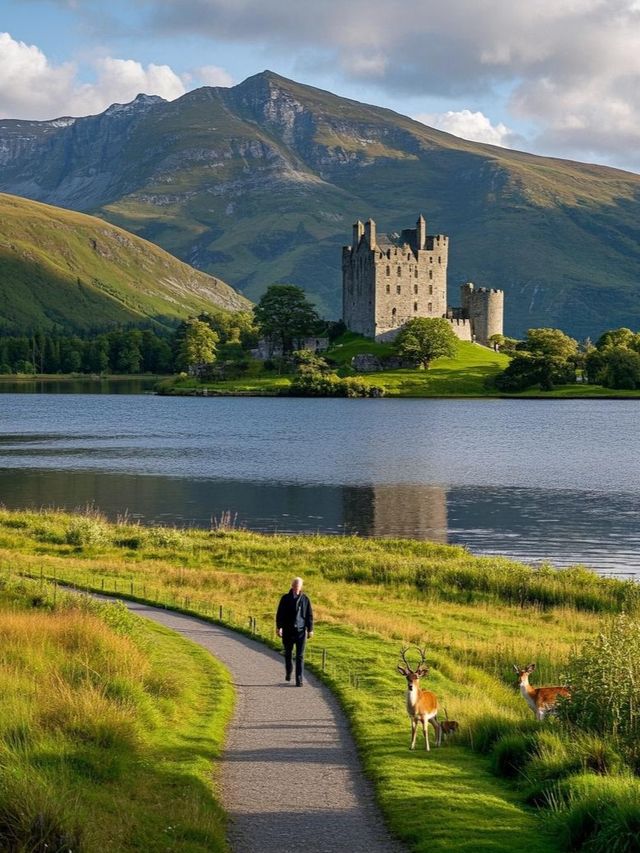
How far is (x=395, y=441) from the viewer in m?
107

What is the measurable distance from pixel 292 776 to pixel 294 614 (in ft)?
20.9

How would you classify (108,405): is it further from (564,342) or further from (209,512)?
(209,512)

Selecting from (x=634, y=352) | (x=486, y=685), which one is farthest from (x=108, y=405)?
(x=486, y=685)

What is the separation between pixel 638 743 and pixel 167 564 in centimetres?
2828

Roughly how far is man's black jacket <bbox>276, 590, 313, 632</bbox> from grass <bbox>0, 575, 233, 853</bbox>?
1779 millimetres

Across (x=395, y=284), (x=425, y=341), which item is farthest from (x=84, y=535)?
(x=395, y=284)

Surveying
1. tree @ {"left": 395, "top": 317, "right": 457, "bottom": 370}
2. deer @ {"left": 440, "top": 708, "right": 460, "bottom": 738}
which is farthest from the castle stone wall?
deer @ {"left": 440, "top": 708, "right": 460, "bottom": 738}

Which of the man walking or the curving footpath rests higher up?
the man walking

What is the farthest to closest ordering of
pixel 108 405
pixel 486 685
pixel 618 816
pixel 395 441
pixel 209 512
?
pixel 108 405
pixel 395 441
pixel 209 512
pixel 486 685
pixel 618 816

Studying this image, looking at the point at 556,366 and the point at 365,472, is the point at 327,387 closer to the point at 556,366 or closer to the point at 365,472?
the point at 556,366

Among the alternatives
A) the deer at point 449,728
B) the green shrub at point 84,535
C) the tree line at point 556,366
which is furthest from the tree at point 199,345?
the deer at point 449,728

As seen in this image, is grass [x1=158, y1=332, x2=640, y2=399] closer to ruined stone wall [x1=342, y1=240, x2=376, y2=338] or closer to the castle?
ruined stone wall [x1=342, y1=240, x2=376, y2=338]

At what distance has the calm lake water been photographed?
60.0 m

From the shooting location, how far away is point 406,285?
19525 centimetres
